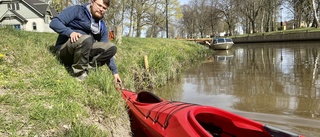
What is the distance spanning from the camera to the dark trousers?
13.6 feet

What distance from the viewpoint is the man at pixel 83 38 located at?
4.12 meters

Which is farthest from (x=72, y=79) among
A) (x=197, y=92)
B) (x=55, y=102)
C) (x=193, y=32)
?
(x=193, y=32)

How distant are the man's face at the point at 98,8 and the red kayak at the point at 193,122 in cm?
159

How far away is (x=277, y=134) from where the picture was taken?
2.93 meters

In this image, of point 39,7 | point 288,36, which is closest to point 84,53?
point 288,36

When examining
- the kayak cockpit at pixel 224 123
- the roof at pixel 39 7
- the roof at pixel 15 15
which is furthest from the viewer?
the roof at pixel 39 7

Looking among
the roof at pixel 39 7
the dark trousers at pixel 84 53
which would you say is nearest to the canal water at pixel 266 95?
the dark trousers at pixel 84 53

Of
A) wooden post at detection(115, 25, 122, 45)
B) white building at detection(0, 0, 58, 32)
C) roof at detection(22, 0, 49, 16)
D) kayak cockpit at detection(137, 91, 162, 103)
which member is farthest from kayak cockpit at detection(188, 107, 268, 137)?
roof at detection(22, 0, 49, 16)

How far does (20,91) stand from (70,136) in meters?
1.10

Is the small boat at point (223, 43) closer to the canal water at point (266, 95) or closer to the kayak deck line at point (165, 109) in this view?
the canal water at point (266, 95)

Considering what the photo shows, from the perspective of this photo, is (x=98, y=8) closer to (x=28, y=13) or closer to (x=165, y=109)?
(x=165, y=109)

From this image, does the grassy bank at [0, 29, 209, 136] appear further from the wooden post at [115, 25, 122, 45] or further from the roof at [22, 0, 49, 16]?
the roof at [22, 0, 49, 16]

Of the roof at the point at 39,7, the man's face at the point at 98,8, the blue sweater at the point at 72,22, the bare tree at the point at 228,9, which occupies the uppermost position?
the bare tree at the point at 228,9

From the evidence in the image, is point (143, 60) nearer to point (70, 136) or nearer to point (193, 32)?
point (70, 136)
